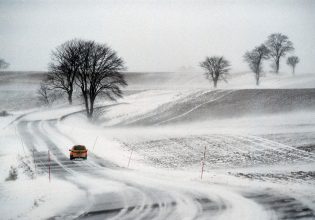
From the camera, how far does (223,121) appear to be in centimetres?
4569

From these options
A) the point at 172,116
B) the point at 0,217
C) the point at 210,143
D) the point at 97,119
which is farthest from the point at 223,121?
the point at 0,217

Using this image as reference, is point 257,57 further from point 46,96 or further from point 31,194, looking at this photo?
point 31,194

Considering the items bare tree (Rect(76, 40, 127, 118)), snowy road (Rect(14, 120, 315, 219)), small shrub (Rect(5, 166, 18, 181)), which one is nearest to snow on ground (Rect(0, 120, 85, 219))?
small shrub (Rect(5, 166, 18, 181))

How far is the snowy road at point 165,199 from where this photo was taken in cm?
1311

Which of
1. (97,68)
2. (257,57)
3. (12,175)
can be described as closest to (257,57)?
(257,57)

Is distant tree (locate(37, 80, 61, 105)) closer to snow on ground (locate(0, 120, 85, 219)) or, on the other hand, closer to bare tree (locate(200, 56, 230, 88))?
bare tree (locate(200, 56, 230, 88))

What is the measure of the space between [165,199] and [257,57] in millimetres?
82358

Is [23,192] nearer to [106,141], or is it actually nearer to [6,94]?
[106,141]

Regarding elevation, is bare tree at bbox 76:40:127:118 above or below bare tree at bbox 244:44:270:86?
below

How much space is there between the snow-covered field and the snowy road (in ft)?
0.14

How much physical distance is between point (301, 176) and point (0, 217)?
15592 mm

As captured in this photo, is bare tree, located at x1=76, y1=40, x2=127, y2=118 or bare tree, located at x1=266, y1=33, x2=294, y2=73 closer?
bare tree, located at x1=76, y1=40, x2=127, y2=118

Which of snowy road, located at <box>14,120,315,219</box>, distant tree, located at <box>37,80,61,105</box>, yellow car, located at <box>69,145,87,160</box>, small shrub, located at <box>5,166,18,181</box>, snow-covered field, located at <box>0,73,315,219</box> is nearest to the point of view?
snowy road, located at <box>14,120,315,219</box>

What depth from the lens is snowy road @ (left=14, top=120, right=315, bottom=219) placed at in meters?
13.1
